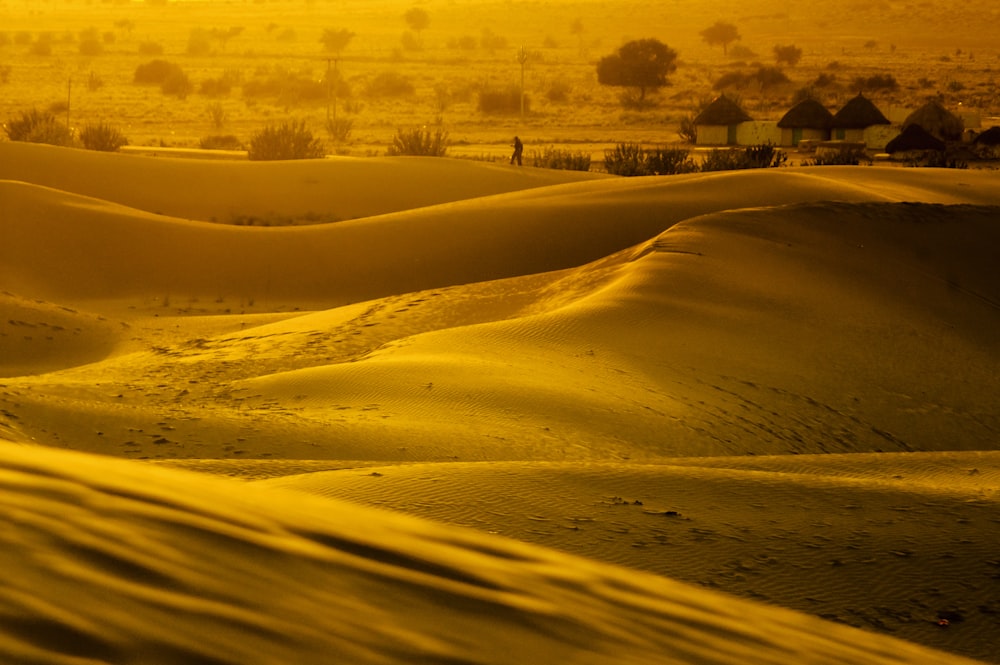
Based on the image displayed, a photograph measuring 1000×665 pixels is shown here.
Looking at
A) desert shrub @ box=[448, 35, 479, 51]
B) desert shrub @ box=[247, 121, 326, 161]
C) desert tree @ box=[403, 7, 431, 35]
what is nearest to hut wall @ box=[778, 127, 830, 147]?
desert shrub @ box=[247, 121, 326, 161]

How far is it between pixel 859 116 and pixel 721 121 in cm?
506

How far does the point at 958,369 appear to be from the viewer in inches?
464

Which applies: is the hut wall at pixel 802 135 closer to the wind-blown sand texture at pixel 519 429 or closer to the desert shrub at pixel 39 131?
the wind-blown sand texture at pixel 519 429

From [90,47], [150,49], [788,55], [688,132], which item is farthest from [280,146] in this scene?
[150,49]

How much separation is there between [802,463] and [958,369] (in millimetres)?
5122

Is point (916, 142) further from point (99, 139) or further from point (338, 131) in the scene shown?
point (99, 139)

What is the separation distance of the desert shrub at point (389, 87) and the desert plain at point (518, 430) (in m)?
50.4

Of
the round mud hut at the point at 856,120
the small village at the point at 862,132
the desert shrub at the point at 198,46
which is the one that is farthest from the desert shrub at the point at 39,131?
the desert shrub at the point at 198,46

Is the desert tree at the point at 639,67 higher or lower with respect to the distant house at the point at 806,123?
higher

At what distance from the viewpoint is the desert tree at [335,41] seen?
329 ft

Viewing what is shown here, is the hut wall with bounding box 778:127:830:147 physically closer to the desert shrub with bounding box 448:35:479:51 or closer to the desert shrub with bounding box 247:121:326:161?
the desert shrub with bounding box 247:121:326:161

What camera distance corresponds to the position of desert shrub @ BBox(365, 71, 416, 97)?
7419cm

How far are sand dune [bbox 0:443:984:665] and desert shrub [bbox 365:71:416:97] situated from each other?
237 feet

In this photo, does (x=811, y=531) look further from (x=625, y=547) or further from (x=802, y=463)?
(x=802, y=463)
